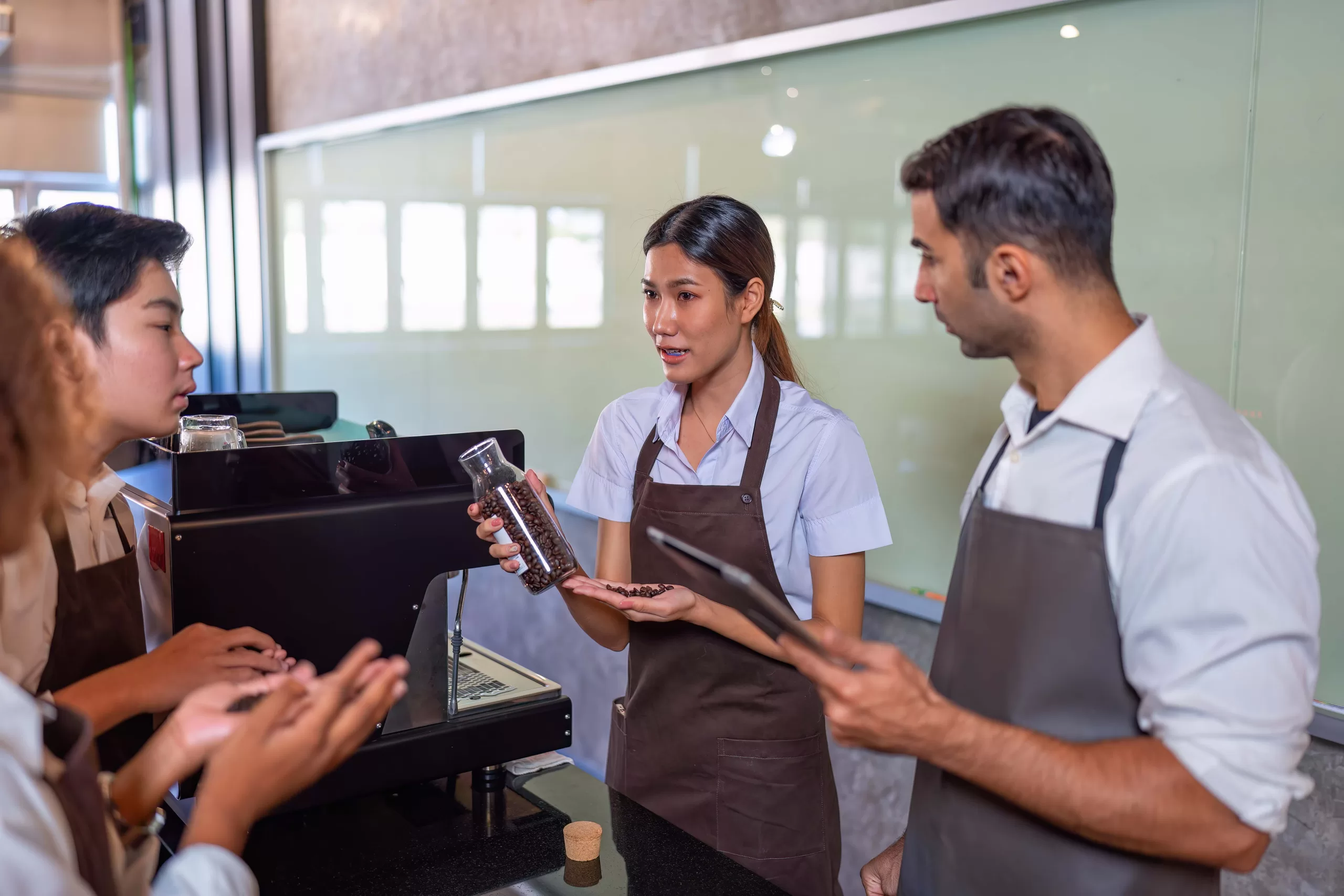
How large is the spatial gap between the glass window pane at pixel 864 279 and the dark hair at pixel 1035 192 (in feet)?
3.81

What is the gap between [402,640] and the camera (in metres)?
1.43

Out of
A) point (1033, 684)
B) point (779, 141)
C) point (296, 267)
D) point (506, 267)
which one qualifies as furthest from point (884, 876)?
point (296, 267)

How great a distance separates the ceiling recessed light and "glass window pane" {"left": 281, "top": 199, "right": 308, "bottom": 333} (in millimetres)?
2584

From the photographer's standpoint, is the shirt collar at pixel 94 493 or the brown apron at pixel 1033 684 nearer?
the brown apron at pixel 1033 684

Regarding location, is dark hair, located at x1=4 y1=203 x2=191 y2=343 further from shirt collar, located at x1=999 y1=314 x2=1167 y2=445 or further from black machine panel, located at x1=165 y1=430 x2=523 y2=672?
shirt collar, located at x1=999 y1=314 x2=1167 y2=445

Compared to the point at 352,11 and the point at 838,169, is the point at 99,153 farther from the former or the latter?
the point at 838,169

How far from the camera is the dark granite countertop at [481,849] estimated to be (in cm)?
122

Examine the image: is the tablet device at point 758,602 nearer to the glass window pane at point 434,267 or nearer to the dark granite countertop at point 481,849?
the dark granite countertop at point 481,849

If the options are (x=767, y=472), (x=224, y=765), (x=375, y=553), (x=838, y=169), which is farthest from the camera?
(x=838, y=169)

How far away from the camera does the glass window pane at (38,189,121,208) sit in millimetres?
5184

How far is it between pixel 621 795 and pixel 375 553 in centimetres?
49

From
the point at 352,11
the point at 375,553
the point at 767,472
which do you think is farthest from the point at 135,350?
the point at 352,11

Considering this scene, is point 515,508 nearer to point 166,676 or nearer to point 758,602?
point 166,676

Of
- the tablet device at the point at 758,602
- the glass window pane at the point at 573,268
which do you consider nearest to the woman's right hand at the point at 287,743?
the tablet device at the point at 758,602
